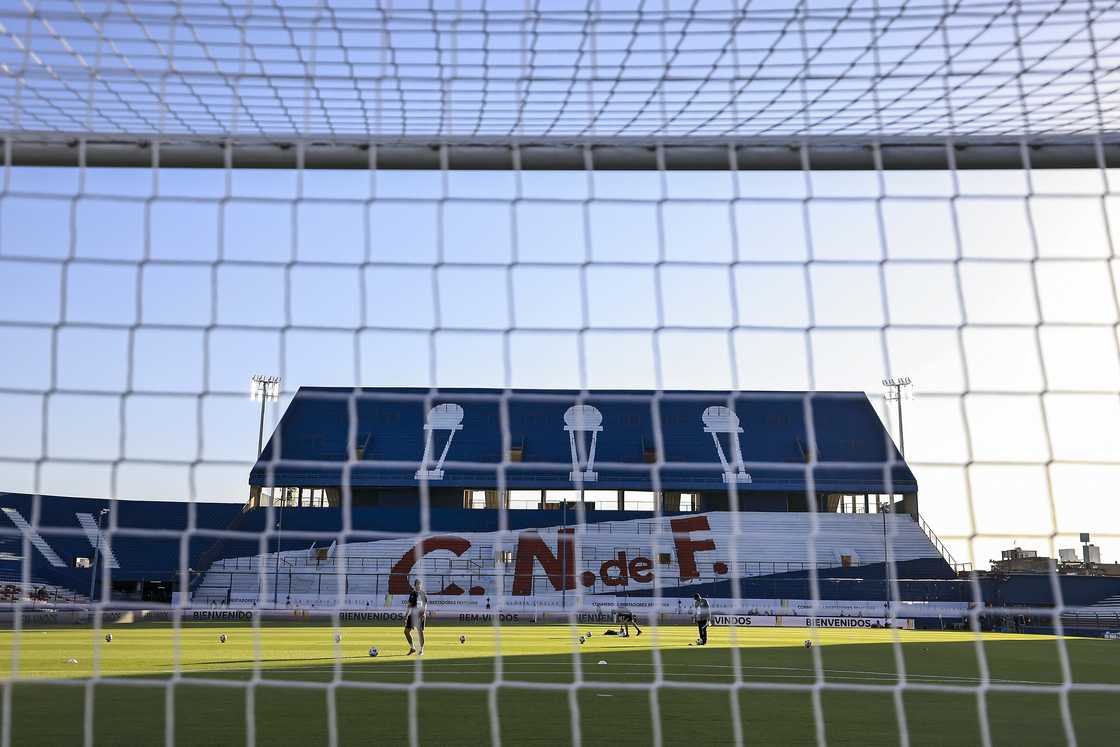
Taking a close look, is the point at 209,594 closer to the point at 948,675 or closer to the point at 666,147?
the point at 948,675

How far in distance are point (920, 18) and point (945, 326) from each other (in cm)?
151

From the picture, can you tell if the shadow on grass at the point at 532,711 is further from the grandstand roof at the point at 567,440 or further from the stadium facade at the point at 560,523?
the grandstand roof at the point at 567,440

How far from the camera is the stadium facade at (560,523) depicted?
3059cm

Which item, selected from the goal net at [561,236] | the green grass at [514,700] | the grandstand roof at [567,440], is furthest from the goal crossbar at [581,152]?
the grandstand roof at [567,440]

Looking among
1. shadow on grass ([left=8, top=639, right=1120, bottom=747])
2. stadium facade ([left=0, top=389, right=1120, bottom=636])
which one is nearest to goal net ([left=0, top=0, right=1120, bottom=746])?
shadow on grass ([left=8, top=639, right=1120, bottom=747])

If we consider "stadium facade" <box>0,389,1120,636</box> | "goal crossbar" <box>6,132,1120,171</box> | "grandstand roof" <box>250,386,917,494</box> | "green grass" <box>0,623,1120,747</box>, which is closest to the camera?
"goal crossbar" <box>6,132,1120,171</box>

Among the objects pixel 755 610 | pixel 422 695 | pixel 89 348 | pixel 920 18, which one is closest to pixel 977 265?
pixel 920 18

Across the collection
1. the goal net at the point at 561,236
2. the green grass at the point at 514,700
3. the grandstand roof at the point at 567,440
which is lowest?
the green grass at the point at 514,700

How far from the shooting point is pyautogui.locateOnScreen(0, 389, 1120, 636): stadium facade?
30.6 m

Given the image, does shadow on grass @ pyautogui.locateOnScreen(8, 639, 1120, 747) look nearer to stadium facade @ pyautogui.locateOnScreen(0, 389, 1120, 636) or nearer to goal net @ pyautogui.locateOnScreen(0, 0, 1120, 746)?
goal net @ pyautogui.locateOnScreen(0, 0, 1120, 746)

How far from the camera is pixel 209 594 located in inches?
1180

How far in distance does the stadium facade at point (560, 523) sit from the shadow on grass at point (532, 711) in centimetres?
1952

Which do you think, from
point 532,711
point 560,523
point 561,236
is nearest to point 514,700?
point 532,711

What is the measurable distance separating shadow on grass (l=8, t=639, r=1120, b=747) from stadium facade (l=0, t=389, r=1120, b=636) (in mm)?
19523
